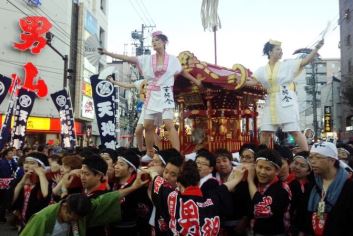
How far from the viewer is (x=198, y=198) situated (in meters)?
3.29

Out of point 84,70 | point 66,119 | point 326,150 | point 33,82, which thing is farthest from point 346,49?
point 326,150

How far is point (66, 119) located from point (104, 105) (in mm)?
3888

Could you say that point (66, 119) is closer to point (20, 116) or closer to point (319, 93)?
point (20, 116)

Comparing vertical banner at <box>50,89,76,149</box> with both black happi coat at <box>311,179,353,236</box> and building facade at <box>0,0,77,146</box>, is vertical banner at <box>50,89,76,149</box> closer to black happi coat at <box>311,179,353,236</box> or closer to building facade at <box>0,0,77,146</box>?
black happi coat at <box>311,179,353,236</box>

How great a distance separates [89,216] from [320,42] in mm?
3947

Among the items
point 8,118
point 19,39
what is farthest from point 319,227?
point 19,39

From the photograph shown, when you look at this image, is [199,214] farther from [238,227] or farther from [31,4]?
[31,4]

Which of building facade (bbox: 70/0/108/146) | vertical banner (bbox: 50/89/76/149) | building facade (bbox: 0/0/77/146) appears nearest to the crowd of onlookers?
vertical banner (bbox: 50/89/76/149)

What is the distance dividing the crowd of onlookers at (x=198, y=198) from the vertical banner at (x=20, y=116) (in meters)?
8.61

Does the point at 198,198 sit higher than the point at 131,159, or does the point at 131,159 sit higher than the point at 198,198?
the point at 131,159

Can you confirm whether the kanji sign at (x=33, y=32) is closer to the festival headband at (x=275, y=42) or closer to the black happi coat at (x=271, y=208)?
the festival headband at (x=275, y=42)

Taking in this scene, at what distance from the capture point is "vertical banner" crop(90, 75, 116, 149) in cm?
846

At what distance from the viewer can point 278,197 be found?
348cm

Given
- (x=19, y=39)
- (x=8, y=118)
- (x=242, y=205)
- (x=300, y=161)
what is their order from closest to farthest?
(x=242, y=205)
(x=300, y=161)
(x=8, y=118)
(x=19, y=39)
